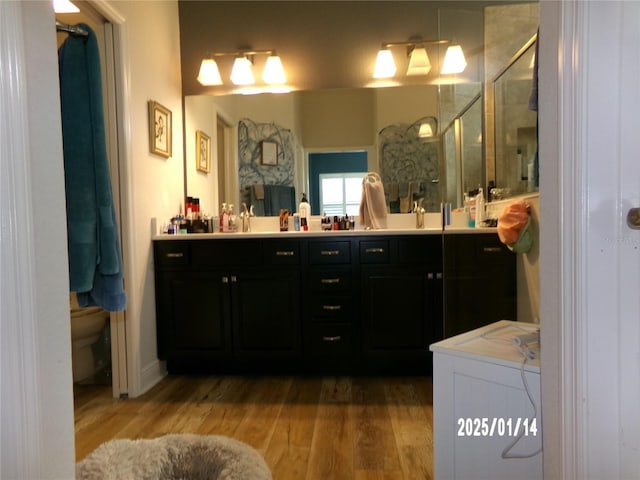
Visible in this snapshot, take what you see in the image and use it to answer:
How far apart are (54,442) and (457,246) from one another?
1.70 meters

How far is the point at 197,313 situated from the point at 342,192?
4.06 ft

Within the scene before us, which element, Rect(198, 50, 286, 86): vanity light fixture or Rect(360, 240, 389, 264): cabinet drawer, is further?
Rect(198, 50, 286, 86): vanity light fixture

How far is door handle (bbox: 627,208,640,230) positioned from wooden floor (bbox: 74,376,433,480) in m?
1.12

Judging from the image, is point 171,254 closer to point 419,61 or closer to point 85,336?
point 85,336

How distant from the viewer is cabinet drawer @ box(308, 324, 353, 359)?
89.4 inches

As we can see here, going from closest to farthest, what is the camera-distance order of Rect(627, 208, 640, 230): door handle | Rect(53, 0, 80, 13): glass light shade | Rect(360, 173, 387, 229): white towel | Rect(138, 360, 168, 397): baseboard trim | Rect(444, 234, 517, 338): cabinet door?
Rect(627, 208, 640, 230): door handle, Rect(444, 234, 517, 338): cabinet door, Rect(53, 0, 80, 13): glass light shade, Rect(138, 360, 168, 397): baseboard trim, Rect(360, 173, 387, 229): white towel

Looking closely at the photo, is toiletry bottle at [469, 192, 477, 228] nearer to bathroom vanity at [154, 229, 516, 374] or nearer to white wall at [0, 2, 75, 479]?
bathroom vanity at [154, 229, 516, 374]

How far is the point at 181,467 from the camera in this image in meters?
1.27

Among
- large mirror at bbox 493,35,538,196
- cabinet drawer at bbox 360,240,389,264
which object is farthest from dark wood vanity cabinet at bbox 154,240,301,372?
large mirror at bbox 493,35,538,196

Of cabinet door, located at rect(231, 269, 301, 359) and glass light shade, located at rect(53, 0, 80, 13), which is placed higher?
glass light shade, located at rect(53, 0, 80, 13)

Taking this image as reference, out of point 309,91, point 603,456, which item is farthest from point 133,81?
point 603,456

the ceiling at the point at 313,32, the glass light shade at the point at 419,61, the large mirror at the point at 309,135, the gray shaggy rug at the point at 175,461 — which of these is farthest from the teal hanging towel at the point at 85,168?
the glass light shade at the point at 419,61

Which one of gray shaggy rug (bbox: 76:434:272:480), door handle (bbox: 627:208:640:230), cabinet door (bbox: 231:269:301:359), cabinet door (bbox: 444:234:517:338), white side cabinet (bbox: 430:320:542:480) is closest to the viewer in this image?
door handle (bbox: 627:208:640:230)

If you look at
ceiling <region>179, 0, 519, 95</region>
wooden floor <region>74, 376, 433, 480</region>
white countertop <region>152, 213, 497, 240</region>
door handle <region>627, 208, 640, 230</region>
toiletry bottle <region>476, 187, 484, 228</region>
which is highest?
ceiling <region>179, 0, 519, 95</region>
